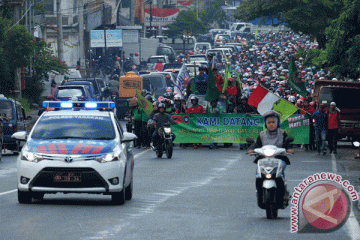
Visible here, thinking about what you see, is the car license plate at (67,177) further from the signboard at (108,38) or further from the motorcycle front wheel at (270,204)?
the signboard at (108,38)

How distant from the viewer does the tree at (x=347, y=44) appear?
2688 centimetres

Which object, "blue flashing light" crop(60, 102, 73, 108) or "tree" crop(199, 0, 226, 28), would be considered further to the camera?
"tree" crop(199, 0, 226, 28)

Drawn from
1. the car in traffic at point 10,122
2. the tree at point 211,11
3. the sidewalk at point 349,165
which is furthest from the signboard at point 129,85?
the tree at point 211,11

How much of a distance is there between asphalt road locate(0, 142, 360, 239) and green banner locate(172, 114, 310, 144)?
32.3 feet

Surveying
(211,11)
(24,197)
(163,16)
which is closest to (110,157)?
(24,197)

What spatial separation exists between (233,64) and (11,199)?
206 feet

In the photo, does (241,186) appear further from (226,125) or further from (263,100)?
(226,125)

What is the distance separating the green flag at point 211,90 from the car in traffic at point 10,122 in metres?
6.35

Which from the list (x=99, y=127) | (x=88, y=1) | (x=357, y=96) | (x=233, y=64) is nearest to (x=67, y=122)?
(x=99, y=127)

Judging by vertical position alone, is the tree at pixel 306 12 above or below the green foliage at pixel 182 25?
above

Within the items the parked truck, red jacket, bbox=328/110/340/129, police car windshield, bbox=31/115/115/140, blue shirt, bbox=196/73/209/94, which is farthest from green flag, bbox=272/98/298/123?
police car windshield, bbox=31/115/115/140

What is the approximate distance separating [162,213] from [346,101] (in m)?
21.2

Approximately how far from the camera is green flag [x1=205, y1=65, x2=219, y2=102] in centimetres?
3109

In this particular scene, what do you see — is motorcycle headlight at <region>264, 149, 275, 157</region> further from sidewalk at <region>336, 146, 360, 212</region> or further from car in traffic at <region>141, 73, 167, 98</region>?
car in traffic at <region>141, 73, 167, 98</region>
